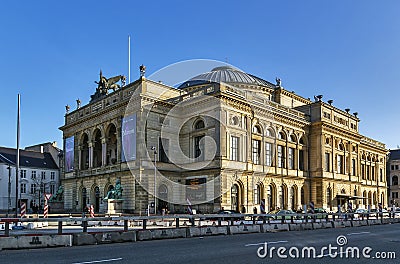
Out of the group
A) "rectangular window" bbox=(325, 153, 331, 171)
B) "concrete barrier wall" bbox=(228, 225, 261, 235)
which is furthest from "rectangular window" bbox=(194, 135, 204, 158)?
"concrete barrier wall" bbox=(228, 225, 261, 235)

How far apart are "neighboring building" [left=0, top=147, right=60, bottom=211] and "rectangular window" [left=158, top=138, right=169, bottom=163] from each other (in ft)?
97.4

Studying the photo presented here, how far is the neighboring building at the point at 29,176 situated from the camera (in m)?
70.2

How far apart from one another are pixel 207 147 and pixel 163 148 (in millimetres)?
5993

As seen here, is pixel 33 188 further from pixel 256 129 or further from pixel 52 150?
pixel 256 129

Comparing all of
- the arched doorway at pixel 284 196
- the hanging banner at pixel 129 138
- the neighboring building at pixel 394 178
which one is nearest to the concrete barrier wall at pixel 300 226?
the hanging banner at pixel 129 138

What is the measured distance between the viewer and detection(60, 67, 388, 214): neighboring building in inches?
1919

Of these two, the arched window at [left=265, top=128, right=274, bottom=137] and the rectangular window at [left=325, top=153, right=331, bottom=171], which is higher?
the arched window at [left=265, top=128, right=274, bottom=137]

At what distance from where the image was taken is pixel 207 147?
49.7 metres

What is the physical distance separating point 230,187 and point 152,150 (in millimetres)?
10297

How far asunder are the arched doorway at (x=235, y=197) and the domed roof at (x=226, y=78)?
18.8 meters

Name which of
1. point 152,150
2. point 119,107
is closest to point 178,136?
point 152,150

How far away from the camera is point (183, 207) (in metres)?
51.3

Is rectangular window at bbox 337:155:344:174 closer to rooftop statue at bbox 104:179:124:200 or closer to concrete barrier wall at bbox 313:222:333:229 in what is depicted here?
rooftop statue at bbox 104:179:124:200

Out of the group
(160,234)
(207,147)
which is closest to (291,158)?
(207,147)
